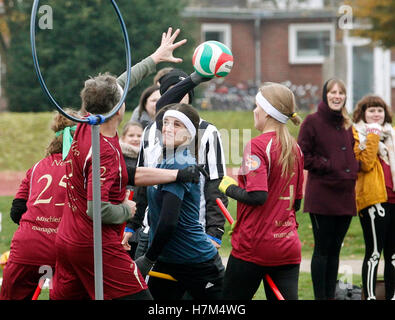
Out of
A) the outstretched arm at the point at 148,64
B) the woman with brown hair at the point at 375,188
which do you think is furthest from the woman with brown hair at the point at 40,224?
the woman with brown hair at the point at 375,188

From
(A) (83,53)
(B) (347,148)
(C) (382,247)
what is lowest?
(C) (382,247)

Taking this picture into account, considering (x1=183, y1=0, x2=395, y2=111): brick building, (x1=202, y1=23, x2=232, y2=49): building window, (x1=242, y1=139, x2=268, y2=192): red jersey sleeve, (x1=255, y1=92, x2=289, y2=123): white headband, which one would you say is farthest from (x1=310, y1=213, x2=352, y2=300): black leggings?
(x1=202, y1=23, x2=232, y2=49): building window

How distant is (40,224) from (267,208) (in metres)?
1.57

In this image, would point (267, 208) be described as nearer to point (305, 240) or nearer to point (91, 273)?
point (91, 273)

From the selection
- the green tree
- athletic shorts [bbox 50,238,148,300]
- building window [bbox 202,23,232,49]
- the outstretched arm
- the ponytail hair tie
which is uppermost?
building window [bbox 202,23,232,49]

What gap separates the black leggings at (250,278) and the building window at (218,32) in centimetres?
2853

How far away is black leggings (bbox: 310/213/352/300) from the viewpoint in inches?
283

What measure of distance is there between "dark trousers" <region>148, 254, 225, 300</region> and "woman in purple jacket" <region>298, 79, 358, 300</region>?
257cm

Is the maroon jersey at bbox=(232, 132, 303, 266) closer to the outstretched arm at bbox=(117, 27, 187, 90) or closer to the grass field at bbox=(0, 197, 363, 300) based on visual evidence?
the outstretched arm at bbox=(117, 27, 187, 90)

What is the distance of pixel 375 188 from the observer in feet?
24.2
